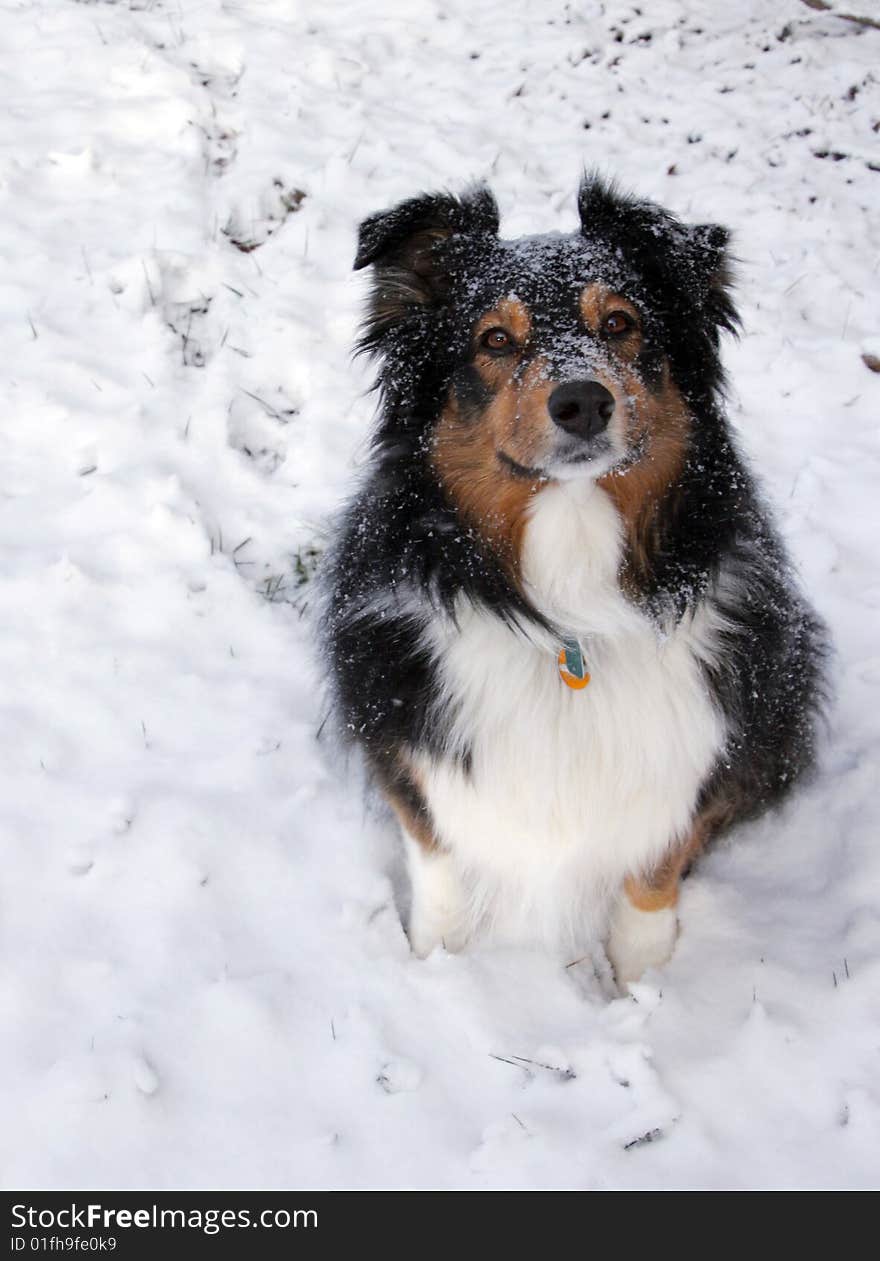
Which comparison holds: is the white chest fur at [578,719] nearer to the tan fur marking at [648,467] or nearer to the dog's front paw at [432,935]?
the tan fur marking at [648,467]

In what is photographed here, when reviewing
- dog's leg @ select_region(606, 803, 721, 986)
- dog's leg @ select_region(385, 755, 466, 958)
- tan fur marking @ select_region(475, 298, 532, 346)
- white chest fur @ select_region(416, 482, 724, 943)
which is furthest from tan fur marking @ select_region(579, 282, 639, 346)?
dog's leg @ select_region(606, 803, 721, 986)

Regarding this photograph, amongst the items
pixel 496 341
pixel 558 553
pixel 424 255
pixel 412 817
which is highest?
pixel 424 255

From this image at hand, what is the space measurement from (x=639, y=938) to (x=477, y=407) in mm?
1664

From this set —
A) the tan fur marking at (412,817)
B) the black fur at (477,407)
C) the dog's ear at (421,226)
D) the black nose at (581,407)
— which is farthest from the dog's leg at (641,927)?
the dog's ear at (421,226)

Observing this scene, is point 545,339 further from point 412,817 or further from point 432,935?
point 432,935

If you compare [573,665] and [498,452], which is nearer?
[498,452]

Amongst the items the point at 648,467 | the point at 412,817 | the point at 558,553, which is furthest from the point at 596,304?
the point at 412,817

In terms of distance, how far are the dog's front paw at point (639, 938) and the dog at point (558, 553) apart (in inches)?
7.9

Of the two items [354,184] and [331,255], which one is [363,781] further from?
[354,184]

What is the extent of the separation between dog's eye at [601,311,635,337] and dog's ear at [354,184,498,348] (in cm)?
47

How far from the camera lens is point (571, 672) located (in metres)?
2.67

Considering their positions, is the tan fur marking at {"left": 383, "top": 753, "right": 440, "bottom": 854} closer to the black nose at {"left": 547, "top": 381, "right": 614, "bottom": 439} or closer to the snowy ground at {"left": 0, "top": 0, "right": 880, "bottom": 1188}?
the snowy ground at {"left": 0, "top": 0, "right": 880, "bottom": 1188}

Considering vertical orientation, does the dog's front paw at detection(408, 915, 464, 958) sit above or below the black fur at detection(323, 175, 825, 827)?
below

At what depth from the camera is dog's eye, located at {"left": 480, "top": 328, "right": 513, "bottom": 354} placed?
2.60m
